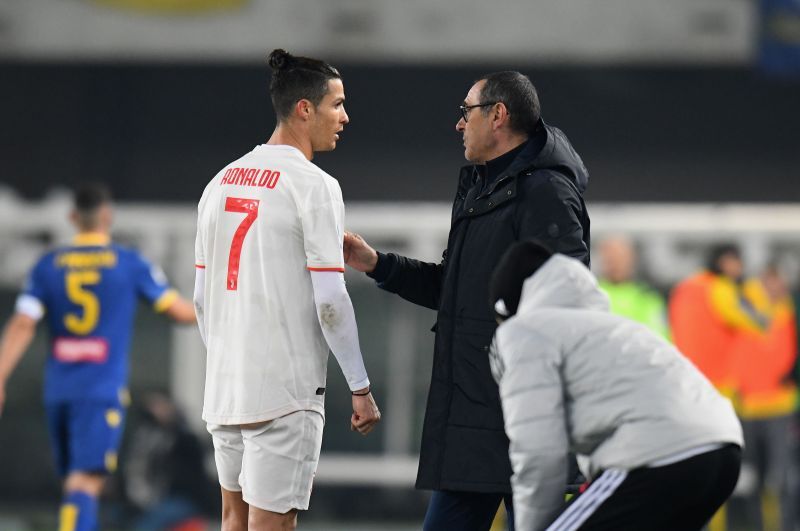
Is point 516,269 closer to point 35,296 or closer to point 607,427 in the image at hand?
point 607,427

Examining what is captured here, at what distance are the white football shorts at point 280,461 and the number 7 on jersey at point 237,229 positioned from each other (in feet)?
1.49

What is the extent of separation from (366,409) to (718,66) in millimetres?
10580

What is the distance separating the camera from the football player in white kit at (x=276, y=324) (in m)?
4.74

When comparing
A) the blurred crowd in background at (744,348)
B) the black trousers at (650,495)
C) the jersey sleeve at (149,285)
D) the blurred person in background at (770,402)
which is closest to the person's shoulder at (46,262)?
the jersey sleeve at (149,285)

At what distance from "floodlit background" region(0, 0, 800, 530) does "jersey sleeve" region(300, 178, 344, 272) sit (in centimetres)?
724

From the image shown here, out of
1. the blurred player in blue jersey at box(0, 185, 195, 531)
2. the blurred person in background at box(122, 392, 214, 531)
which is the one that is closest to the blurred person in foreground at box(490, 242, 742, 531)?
the blurred player in blue jersey at box(0, 185, 195, 531)

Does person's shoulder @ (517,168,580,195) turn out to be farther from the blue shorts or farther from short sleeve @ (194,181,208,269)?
the blue shorts

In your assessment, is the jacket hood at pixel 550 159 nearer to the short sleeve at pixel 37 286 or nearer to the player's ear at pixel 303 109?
the player's ear at pixel 303 109

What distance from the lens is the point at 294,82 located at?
4.92 metres

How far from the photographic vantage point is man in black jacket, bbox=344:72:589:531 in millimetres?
4738

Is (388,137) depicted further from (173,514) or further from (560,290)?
(560,290)

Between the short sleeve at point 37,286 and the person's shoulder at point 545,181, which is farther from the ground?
the person's shoulder at point 545,181

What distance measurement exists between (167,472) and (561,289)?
25.2ft

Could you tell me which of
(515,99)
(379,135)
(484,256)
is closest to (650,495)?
(484,256)
